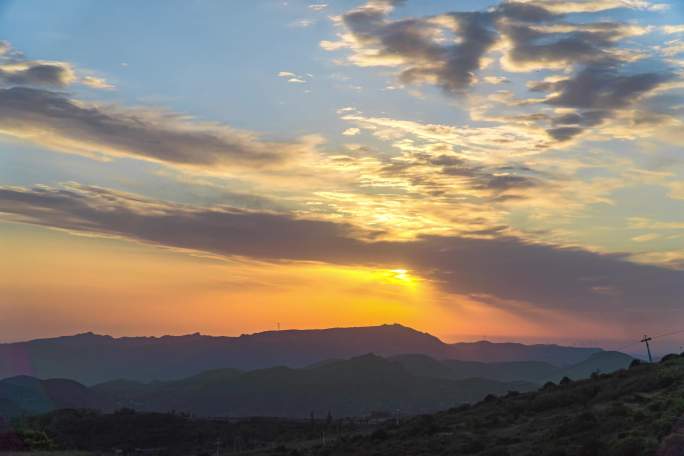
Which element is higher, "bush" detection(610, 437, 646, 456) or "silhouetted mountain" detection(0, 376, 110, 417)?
"silhouetted mountain" detection(0, 376, 110, 417)

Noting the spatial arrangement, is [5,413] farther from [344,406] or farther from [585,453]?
[585,453]

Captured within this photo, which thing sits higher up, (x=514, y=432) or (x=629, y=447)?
(x=629, y=447)

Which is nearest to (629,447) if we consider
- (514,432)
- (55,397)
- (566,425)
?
(566,425)

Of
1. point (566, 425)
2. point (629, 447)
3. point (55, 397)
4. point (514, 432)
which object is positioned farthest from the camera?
point (55, 397)

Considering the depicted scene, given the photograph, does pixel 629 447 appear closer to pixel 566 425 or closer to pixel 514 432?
pixel 566 425

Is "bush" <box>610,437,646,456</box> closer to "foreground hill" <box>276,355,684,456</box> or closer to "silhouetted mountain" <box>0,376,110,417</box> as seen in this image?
"foreground hill" <box>276,355,684,456</box>

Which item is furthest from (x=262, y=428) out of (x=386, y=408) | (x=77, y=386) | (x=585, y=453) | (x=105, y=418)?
(x=77, y=386)

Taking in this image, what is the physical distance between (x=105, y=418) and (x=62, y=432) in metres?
9.10

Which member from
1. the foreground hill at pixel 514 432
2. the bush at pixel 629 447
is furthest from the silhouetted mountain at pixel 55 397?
the bush at pixel 629 447

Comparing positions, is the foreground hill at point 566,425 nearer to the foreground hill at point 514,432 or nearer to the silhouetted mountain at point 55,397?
the foreground hill at point 514,432

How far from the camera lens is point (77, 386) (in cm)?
19250

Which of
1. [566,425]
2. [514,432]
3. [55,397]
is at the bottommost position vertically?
[514,432]

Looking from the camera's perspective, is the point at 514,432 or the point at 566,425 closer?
the point at 566,425

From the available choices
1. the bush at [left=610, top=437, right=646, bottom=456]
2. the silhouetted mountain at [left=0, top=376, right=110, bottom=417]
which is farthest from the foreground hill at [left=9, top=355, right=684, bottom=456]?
the silhouetted mountain at [left=0, top=376, right=110, bottom=417]
